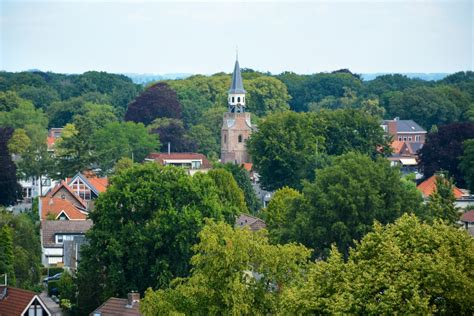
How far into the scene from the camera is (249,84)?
6796 inches

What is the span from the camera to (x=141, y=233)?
199ft

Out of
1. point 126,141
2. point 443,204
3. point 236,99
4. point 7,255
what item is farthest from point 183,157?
point 7,255

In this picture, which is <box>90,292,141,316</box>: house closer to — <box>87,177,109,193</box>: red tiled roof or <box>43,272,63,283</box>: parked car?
<box>43,272,63,283</box>: parked car

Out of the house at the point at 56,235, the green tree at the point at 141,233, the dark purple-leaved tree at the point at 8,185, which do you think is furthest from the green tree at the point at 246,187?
the green tree at the point at 141,233

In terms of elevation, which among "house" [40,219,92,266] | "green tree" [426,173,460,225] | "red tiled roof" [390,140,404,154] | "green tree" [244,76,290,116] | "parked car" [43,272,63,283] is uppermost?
"green tree" [244,76,290,116]

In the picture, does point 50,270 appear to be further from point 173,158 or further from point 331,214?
point 173,158

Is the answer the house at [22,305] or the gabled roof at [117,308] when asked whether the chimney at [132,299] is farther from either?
A: the house at [22,305]

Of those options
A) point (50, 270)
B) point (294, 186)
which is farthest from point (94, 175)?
point (50, 270)

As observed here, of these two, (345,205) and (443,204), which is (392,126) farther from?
(345,205)

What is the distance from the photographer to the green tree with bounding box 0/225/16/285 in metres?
66.0

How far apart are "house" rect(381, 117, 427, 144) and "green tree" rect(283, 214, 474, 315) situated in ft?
380

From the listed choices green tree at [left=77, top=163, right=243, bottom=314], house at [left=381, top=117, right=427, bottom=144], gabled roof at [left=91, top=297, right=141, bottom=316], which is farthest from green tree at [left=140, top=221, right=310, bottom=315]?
house at [left=381, top=117, right=427, bottom=144]

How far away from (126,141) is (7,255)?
61742 mm

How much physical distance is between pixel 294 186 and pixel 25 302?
153 ft
